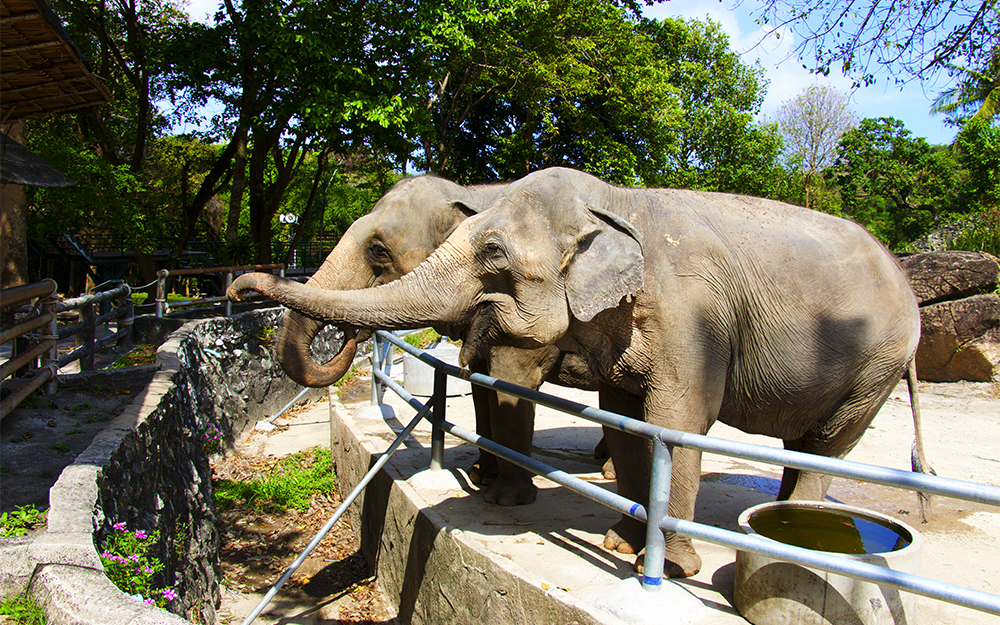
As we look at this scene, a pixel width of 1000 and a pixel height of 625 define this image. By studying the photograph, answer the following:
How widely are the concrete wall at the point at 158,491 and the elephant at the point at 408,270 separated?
3.59 ft

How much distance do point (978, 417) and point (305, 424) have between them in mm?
8521

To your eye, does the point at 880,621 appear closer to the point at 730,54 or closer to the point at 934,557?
the point at 934,557

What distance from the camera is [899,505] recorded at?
184 inches

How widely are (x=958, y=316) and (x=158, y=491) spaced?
10469mm

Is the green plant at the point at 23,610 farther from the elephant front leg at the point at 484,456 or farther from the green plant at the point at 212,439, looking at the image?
the green plant at the point at 212,439

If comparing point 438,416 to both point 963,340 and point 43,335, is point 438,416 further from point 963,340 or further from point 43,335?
point 963,340

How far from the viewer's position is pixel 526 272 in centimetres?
290

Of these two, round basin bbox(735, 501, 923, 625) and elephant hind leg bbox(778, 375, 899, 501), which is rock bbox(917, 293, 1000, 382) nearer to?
elephant hind leg bbox(778, 375, 899, 501)

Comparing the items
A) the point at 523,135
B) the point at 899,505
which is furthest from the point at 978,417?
the point at 523,135

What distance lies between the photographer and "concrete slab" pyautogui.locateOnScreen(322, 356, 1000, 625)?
9.26ft

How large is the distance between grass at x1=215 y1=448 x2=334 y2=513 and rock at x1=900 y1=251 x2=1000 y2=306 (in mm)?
8665

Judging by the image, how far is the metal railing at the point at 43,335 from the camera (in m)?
4.45

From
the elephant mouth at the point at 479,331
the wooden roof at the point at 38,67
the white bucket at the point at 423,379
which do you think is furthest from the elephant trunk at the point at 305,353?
the white bucket at the point at 423,379

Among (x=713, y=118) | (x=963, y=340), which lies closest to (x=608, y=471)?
(x=963, y=340)
